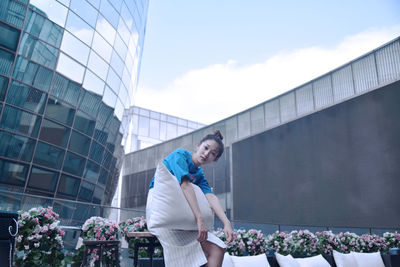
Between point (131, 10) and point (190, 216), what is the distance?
15226 mm

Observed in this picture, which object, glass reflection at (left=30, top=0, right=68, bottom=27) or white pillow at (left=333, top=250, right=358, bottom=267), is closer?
white pillow at (left=333, top=250, right=358, bottom=267)

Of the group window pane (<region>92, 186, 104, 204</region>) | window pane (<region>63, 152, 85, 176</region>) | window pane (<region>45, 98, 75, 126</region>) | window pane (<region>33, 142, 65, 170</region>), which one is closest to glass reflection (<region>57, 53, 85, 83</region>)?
window pane (<region>45, 98, 75, 126</region>)

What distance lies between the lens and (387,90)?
12852mm

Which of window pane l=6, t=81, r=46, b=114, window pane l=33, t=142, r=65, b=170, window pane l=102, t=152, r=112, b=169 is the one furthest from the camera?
window pane l=102, t=152, r=112, b=169

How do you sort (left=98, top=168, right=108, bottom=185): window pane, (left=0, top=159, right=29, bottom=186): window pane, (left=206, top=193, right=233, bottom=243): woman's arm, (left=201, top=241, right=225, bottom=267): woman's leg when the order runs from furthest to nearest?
1. (left=98, top=168, right=108, bottom=185): window pane
2. (left=0, top=159, right=29, bottom=186): window pane
3. (left=206, top=193, right=233, bottom=243): woman's arm
4. (left=201, top=241, right=225, bottom=267): woman's leg

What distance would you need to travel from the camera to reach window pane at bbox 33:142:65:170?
403 inches

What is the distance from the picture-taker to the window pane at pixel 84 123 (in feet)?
37.8

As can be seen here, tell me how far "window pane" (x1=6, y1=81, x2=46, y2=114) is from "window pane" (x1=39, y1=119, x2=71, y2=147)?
473 mm

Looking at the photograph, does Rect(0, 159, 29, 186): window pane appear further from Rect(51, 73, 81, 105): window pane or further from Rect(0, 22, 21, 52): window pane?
Rect(0, 22, 21, 52): window pane

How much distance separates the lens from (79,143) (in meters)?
11.6

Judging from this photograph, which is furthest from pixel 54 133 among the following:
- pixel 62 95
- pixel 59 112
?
pixel 62 95

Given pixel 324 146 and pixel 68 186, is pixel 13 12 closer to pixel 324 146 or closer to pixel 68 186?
pixel 68 186

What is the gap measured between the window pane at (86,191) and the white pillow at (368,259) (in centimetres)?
891

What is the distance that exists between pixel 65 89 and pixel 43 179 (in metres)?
2.85
